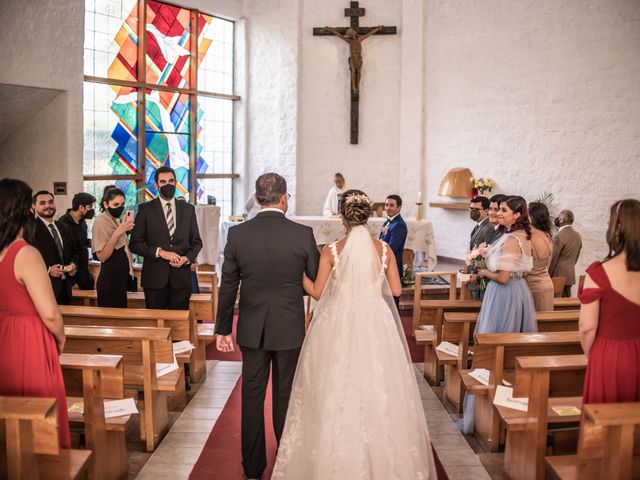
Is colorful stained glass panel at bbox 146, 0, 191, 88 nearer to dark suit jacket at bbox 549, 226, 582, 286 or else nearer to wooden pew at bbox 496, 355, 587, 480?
dark suit jacket at bbox 549, 226, 582, 286

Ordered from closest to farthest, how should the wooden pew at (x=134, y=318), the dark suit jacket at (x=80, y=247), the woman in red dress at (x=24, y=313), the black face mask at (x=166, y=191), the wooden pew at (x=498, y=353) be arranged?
the woman in red dress at (x=24, y=313)
the wooden pew at (x=498, y=353)
the wooden pew at (x=134, y=318)
the black face mask at (x=166, y=191)
the dark suit jacket at (x=80, y=247)

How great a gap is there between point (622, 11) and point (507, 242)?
21.4ft

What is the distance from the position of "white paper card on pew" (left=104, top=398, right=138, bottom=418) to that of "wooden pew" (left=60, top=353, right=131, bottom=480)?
7 cm

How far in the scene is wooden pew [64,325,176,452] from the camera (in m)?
3.85

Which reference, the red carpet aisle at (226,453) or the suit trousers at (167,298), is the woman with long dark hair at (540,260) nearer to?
the red carpet aisle at (226,453)

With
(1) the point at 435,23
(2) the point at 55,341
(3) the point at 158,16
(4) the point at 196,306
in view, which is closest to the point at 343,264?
(2) the point at 55,341

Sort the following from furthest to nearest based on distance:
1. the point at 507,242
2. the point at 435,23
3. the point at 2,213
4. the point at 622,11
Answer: the point at 435,23 → the point at 622,11 → the point at 507,242 → the point at 2,213

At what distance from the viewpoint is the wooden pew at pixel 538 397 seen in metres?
3.28

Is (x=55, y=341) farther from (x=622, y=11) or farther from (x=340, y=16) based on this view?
(x=340, y=16)

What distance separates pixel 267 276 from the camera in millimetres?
3398

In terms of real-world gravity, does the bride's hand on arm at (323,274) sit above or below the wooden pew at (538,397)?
above

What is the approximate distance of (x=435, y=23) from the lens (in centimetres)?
1172

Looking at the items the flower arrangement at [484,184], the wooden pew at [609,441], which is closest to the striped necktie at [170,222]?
the wooden pew at [609,441]

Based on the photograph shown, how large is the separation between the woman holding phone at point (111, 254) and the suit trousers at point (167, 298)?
27 cm
